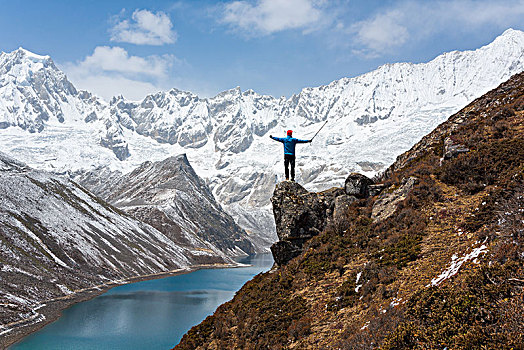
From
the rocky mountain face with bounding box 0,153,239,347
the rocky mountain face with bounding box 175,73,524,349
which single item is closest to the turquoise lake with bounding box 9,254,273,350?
the rocky mountain face with bounding box 0,153,239,347

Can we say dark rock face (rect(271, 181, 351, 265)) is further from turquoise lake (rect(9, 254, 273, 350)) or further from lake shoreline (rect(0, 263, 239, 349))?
lake shoreline (rect(0, 263, 239, 349))

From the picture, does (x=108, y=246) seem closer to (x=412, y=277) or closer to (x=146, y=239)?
(x=146, y=239)

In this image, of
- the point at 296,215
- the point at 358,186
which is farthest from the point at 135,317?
the point at 358,186

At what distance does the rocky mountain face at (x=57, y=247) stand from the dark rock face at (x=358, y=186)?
66803 mm

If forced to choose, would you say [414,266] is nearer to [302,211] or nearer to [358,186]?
[358,186]

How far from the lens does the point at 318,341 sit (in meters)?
15.3

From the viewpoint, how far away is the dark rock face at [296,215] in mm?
24828

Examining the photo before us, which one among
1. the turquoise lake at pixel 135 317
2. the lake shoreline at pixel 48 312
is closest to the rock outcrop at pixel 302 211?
the turquoise lake at pixel 135 317

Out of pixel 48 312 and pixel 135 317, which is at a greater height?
pixel 48 312

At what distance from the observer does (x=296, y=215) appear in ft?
83.6

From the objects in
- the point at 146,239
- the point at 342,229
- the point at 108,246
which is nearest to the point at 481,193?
the point at 342,229

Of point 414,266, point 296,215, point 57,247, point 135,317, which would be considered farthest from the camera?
point 57,247

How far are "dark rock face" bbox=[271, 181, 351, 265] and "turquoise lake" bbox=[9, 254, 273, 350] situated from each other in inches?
1923

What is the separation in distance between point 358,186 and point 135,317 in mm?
76359
